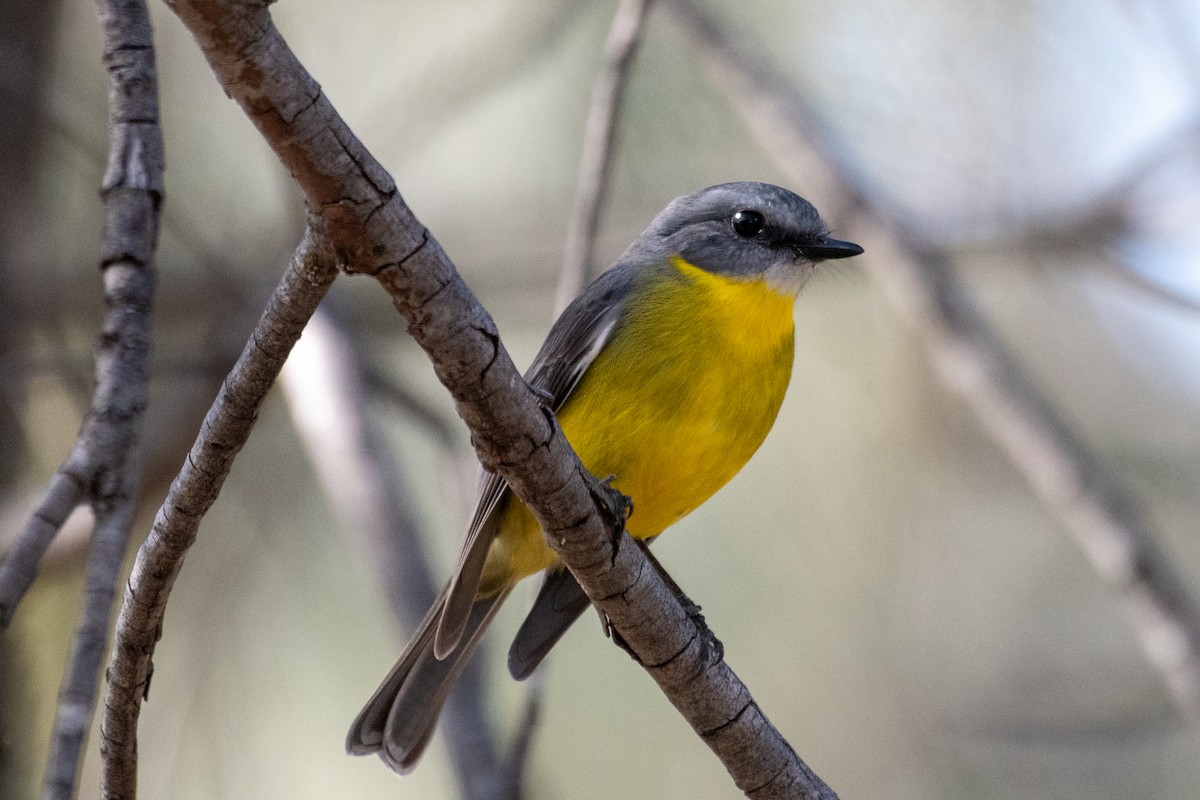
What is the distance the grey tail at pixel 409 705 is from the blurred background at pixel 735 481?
1147 millimetres

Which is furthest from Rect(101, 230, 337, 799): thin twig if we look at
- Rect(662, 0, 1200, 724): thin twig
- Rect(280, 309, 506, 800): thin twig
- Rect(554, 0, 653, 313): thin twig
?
Rect(662, 0, 1200, 724): thin twig

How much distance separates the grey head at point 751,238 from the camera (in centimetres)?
405

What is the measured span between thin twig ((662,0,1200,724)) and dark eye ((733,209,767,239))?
1290 millimetres

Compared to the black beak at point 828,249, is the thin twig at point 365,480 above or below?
above

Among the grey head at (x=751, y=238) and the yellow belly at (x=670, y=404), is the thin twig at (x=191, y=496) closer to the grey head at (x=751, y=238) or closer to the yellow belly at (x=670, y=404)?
the yellow belly at (x=670, y=404)

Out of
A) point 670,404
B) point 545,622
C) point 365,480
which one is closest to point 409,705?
point 545,622

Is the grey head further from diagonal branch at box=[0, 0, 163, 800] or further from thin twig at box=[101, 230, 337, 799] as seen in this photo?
thin twig at box=[101, 230, 337, 799]

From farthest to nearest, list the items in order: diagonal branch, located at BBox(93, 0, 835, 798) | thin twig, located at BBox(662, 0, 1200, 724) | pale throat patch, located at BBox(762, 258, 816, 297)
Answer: thin twig, located at BBox(662, 0, 1200, 724)
pale throat patch, located at BBox(762, 258, 816, 297)
diagonal branch, located at BBox(93, 0, 835, 798)

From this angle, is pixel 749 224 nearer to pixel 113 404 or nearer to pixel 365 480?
pixel 365 480

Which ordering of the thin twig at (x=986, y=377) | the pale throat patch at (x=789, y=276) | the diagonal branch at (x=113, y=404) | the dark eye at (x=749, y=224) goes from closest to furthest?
the diagonal branch at (x=113, y=404) → the pale throat patch at (x=789, y=276) → the dark eye at (x=749, y=224) → the thin twig at (x=986, y=377)

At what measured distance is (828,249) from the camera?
4.06 metres

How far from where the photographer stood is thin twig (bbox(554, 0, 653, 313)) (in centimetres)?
403

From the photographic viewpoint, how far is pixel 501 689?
23.4 ft

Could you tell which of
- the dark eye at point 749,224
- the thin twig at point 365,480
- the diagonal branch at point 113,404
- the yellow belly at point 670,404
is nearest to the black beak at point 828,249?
the dark eye at point 749,224
